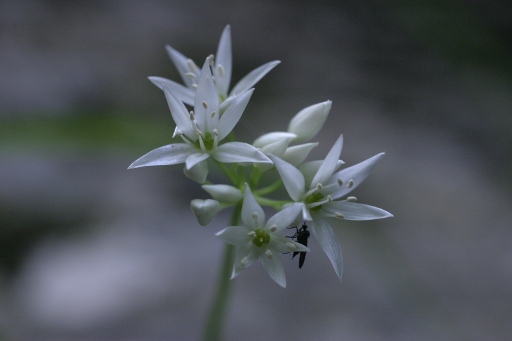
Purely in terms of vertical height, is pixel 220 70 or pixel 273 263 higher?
pixel 220 70

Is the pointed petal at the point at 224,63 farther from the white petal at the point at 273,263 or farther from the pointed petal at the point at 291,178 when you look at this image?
the white petal at the point at 273,263

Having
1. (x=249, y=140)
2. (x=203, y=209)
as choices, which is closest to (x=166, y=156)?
(x=203, y=209)

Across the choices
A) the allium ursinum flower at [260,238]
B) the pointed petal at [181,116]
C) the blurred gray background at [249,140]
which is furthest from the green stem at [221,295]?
the blurred gray background at [249,140]

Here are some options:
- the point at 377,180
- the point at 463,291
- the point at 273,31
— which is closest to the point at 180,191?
the point at 377,180

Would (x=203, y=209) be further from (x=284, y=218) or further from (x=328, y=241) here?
(x=328, y=241)

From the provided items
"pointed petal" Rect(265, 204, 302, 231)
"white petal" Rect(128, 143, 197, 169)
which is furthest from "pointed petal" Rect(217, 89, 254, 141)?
"pointed petal" Rect(265, 204, 302, 231)
